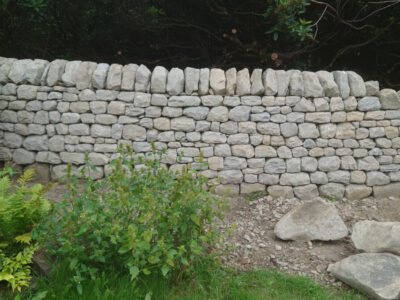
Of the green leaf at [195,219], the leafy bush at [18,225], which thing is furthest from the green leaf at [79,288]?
the green leaf at [195,219]

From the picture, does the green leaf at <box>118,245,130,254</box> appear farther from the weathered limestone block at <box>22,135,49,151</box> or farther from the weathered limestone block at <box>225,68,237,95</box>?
the weathered limestone block at <box>22,135,49,151</box>

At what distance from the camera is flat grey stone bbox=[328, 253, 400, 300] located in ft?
11.1

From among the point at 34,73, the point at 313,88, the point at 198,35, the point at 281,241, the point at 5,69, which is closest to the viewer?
the point at 281,241

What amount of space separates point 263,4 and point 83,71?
381 cm

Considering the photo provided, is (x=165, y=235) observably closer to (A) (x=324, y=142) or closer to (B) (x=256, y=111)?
(B) (x=256, y=111)

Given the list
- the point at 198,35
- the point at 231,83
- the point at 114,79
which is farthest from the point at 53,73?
the point at 198,35

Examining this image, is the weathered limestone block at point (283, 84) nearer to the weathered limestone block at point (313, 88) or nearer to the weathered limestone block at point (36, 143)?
the weathered limestone block at point (313, 88)

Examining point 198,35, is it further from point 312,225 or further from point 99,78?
point 312,225

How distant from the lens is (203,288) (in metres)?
3.31

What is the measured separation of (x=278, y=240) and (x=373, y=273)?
114 cm

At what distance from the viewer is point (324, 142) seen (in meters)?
5.20

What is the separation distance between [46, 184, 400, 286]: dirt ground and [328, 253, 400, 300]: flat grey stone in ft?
0.52

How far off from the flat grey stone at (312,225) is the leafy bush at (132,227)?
1375mm

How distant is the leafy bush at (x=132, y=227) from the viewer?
3008mm
